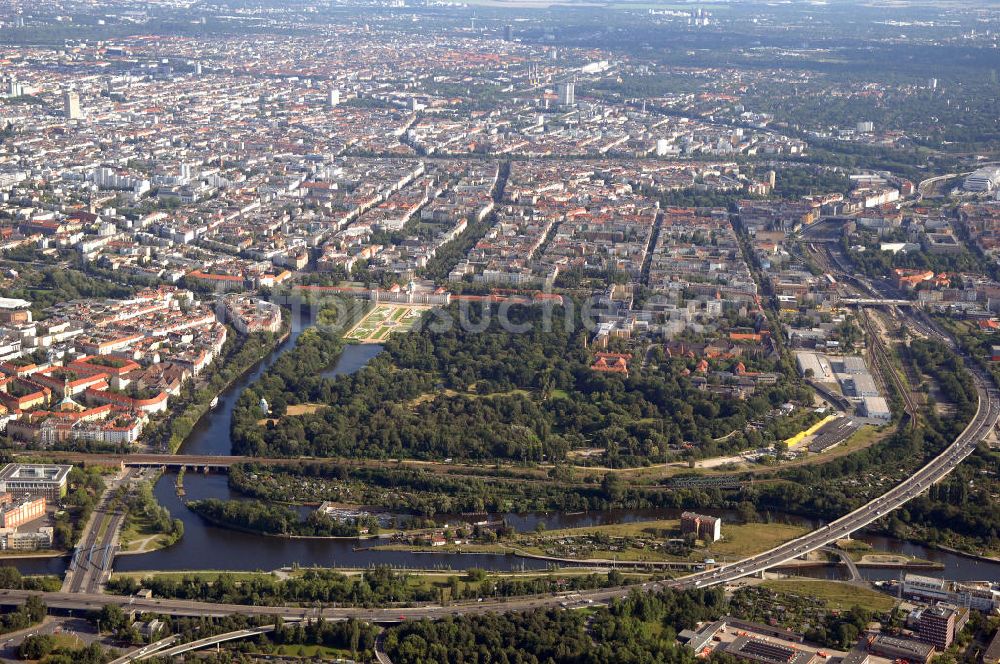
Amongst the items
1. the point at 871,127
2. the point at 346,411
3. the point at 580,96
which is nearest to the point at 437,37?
the point at 580,96

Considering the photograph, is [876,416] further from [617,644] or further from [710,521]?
[617,644]

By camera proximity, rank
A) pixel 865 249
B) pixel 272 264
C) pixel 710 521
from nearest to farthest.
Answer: pixel 710 521 < pixel 272 264 < pixel 865 249

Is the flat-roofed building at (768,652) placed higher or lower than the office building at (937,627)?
lower

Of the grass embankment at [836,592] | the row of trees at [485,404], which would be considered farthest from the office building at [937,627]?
the row of trees at [485,404]

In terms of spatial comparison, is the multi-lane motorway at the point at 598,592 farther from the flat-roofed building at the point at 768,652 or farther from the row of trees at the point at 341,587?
the flat-roofed building at the point at 768,652

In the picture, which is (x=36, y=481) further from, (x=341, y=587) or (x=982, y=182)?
(x=982, y=182)

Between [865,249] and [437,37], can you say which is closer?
[865,249]

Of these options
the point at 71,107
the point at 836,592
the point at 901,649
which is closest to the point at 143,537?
the point at 836,592

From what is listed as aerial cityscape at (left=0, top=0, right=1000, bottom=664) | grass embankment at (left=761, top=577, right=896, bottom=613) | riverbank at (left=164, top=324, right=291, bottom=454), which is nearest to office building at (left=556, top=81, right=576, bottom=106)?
aerial cityscape at (left=0, top=0, right=1000, bottom=664)
